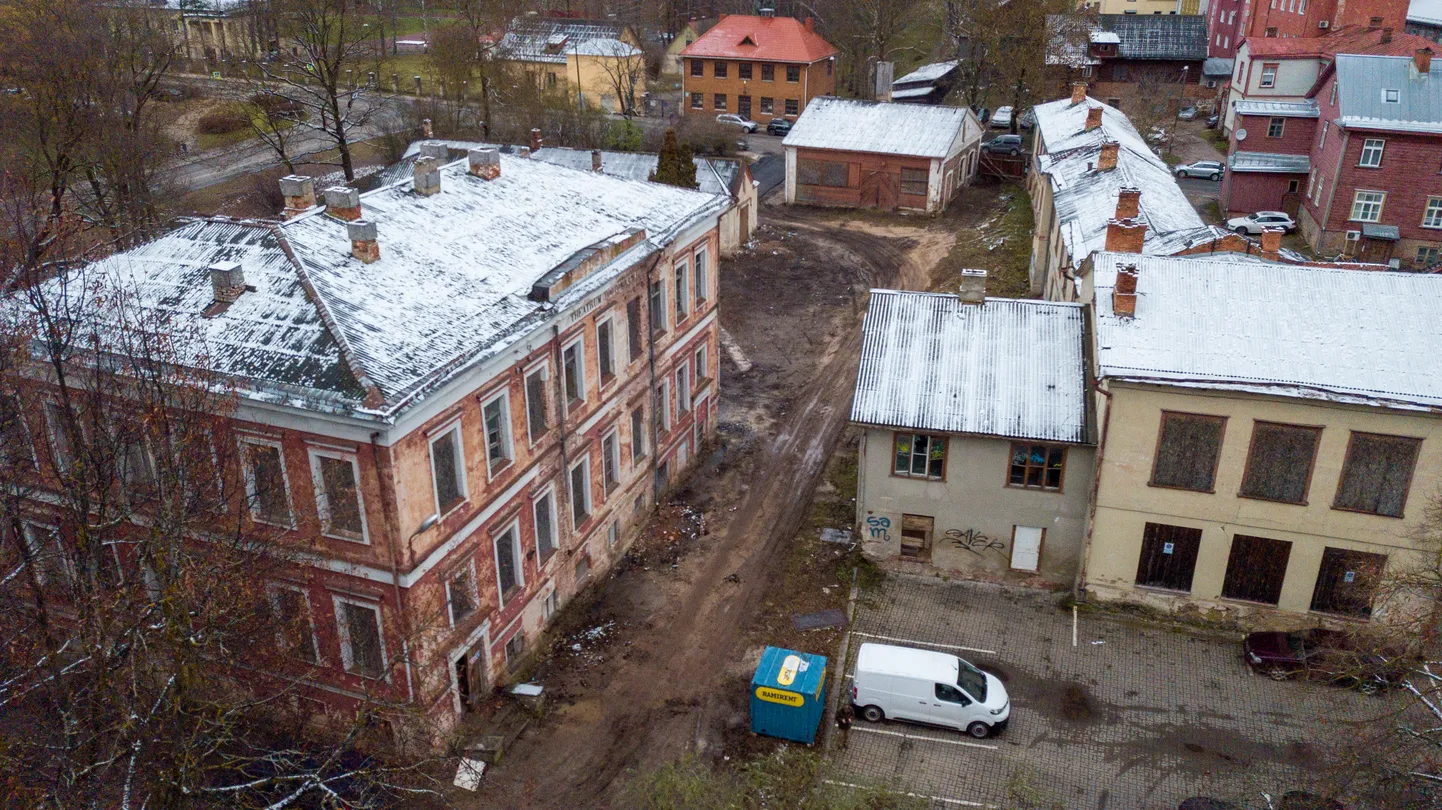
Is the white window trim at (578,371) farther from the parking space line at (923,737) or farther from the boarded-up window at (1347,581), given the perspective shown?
the boarded-up window at (1347,581)

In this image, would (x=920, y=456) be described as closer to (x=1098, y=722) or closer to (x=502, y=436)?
(x=1098, y=722)

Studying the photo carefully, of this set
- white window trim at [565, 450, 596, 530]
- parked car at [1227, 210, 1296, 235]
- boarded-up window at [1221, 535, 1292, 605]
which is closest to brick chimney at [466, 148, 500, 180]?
white window trim at [565, 450, 596, 530]

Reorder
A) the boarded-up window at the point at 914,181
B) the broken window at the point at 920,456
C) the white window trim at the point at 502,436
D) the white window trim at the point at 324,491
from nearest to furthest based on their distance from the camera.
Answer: the white window trim at the point at 324,491, the white window trim at the point at 502,436, the broken window at the point at 920,456, the boarded-up window at the point at 914,181

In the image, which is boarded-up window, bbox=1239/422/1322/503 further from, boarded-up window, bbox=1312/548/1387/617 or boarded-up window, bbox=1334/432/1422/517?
boarded-up window, bbox=1312/548/1387/617

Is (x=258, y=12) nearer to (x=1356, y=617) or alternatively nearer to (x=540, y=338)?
(x=540, y=338)

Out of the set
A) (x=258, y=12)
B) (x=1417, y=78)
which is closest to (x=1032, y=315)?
(x=1417, y=78)

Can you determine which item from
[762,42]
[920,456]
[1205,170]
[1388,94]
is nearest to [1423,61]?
[1388,94]

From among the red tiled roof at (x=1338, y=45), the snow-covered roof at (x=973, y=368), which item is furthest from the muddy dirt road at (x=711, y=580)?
the red tiled roof at (x=1338, y=45)
